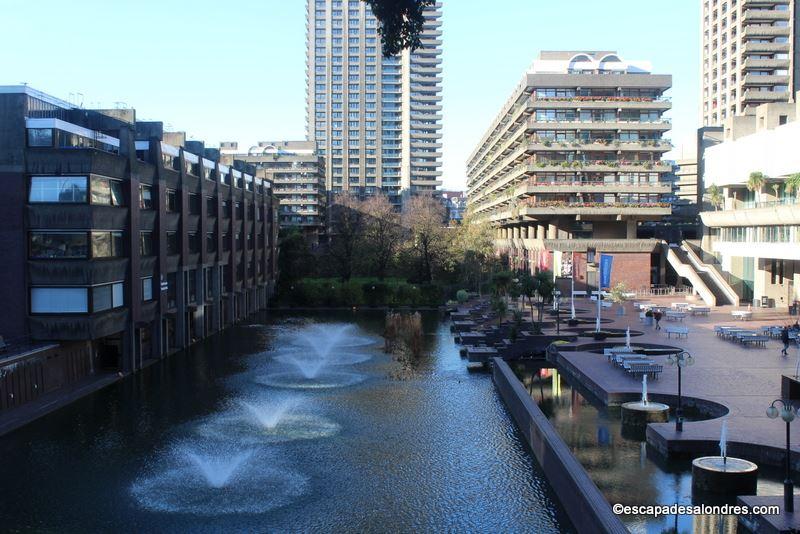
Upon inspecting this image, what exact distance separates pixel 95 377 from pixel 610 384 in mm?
21286

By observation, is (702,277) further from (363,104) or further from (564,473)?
(363,104)

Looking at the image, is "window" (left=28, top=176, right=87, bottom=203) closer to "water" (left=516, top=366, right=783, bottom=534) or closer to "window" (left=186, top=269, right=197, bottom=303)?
"window" (left=186, top=269, right=197, bottom=303)

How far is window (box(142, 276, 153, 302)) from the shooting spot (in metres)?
36.2

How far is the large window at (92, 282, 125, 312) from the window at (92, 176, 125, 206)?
353 centimetres

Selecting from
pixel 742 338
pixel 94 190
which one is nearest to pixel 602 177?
pixel 742 338

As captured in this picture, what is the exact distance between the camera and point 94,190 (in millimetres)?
30375

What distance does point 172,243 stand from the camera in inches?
1635

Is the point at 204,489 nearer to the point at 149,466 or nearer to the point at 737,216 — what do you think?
the point at 149,466

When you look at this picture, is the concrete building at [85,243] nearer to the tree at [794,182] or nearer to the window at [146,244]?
the window at [146,244]

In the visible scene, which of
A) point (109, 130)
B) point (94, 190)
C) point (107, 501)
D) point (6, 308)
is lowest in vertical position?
point (107, 501)

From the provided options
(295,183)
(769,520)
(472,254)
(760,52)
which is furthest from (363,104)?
(769,520)

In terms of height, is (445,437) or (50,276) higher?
(50,276)

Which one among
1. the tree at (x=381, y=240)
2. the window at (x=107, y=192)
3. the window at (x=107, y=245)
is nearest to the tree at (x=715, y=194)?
the tree at (x=381, y=240)

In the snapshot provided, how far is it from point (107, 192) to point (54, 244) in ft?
10.7
